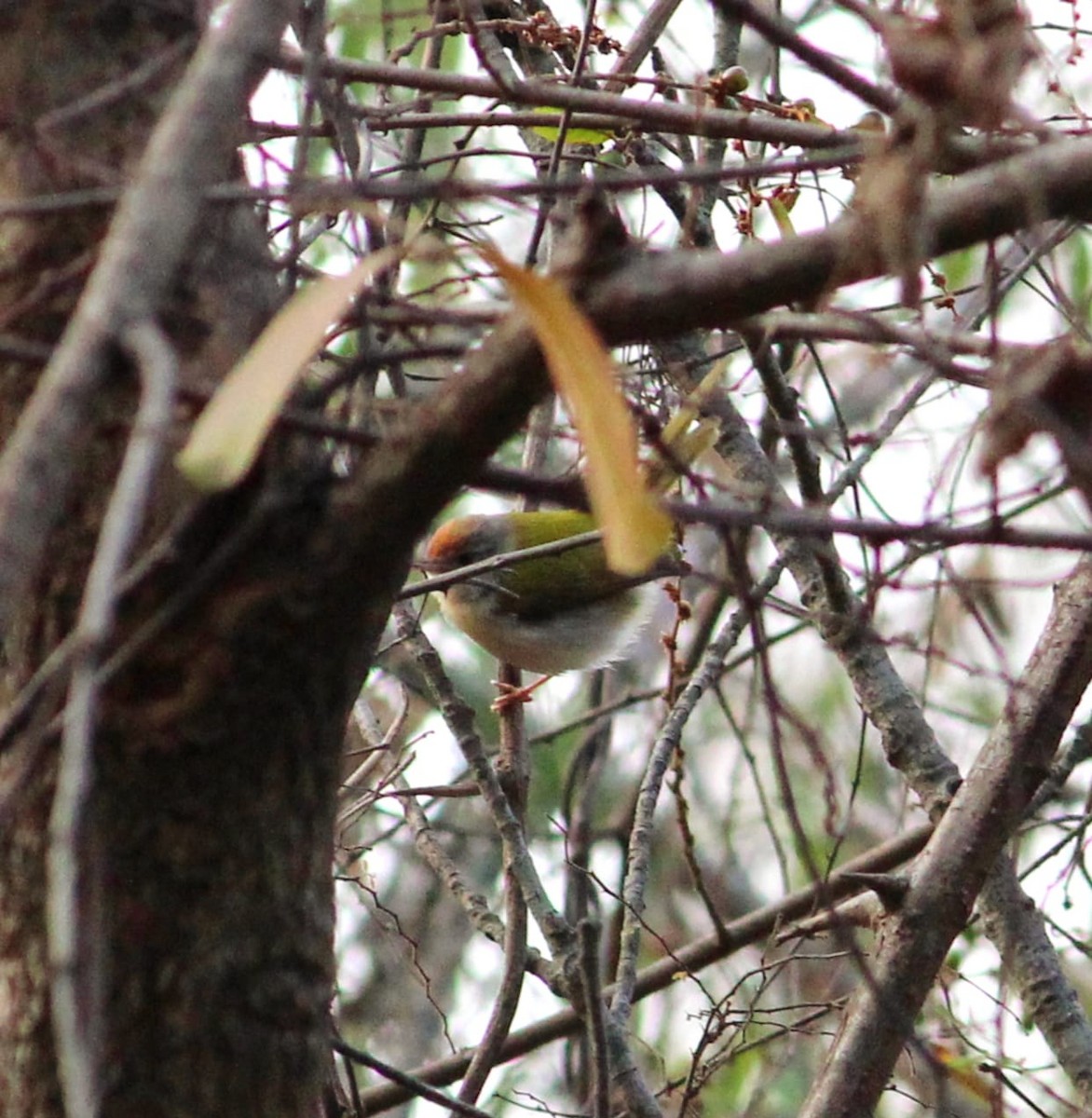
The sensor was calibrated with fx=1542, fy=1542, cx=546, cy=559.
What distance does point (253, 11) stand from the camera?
3.67 feet

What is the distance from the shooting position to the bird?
5242mm

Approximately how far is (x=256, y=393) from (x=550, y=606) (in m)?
4.29

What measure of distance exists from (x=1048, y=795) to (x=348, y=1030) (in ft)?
14.2

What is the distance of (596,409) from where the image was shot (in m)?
1.09

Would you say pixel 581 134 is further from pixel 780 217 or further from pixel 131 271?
pixel 131 271

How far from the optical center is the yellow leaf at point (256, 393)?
1.02 m

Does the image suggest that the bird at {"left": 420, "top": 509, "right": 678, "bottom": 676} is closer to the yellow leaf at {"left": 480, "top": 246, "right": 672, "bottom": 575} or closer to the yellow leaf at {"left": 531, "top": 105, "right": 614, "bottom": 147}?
the yellow leaf at {"left": 531, "top": 105, "right": 614, "bottom": 147}

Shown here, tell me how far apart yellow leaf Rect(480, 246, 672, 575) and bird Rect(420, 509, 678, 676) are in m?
4.08

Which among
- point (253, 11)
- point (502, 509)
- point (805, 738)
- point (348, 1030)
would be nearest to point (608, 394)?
point (253, 11)

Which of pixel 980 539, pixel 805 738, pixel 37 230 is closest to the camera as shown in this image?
pixel 980 539

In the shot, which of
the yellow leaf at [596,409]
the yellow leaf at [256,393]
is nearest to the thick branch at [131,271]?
the yellow leaf at [256,393]

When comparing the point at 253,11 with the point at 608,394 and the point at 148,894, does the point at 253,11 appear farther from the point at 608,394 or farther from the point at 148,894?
the point at 148,894

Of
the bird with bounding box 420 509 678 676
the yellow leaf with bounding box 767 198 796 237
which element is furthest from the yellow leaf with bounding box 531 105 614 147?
the bird with bounding box 420 509 678 676

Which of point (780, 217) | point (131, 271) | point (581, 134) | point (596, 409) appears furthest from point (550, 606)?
point (131, 271)
